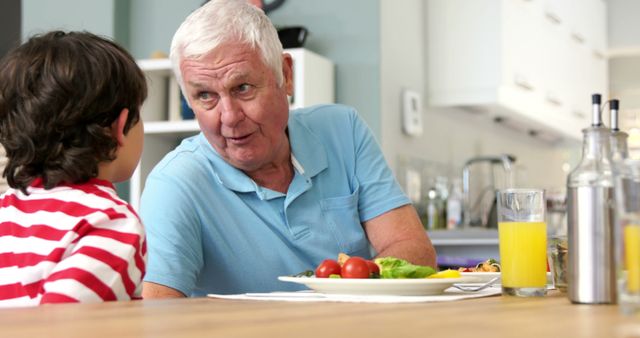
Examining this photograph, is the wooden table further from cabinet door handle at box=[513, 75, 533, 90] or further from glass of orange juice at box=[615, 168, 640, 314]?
cabinet door handle at box=[513, 75, 533, 90]

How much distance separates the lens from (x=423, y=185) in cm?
490

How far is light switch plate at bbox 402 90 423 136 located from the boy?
2.85 metres

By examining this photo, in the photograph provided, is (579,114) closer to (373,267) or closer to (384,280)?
(373,267)

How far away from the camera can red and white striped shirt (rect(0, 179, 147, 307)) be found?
140cm

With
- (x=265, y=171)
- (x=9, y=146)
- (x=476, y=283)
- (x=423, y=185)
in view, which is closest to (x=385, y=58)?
(x=423, y=185)

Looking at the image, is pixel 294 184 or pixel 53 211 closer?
pixel 53 211

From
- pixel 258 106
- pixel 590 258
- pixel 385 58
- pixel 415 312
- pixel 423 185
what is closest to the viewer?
pixel 415 312

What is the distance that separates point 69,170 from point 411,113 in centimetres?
311

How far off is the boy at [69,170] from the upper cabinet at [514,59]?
133 inches

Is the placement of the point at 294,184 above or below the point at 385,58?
below

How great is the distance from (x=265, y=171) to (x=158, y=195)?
28 cm

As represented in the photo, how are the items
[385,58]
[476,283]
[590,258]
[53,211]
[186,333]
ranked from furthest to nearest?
[385,58] < [476,283] < [53,211] < [590,258] < [186,333]

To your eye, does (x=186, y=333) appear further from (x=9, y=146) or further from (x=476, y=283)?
(x=476, y=283)

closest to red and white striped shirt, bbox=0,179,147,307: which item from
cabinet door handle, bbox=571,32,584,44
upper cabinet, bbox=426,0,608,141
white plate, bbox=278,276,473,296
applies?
white plate, bbox=278,276,473,296
